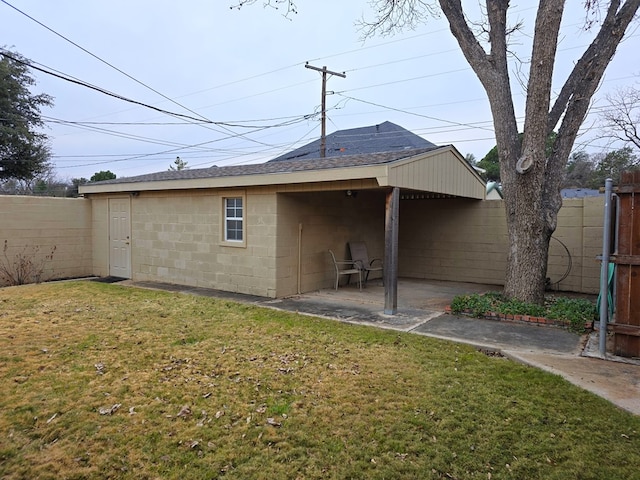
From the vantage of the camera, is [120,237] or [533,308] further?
[120,237]

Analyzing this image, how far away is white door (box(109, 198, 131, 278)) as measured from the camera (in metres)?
10.5

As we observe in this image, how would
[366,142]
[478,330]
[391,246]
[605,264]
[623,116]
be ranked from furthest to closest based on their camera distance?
[366,142], [623,116], [391,246], [478,330], [605,264]

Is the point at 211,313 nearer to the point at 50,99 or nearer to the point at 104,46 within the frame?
the point at 104,46

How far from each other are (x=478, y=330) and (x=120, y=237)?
28.7 ft

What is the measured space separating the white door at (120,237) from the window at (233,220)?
10.7 feet

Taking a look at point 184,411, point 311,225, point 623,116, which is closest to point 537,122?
point 311,225

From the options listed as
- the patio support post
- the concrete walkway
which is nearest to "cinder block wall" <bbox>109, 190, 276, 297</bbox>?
the concrete walkway

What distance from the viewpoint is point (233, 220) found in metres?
8.64

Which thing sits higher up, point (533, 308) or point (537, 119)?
point (537, 119)

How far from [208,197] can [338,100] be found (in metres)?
11.1

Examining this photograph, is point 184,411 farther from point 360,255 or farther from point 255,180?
point 360,255

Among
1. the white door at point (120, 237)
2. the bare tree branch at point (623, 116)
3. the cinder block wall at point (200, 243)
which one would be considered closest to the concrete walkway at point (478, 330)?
the cinder block wall at point (200, 243)

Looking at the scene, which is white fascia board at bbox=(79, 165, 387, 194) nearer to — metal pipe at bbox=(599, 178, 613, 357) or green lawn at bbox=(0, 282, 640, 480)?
green lawn at bbox=(0, 282, 640, 480)

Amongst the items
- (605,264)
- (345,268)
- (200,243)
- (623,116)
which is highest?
(623,116)
